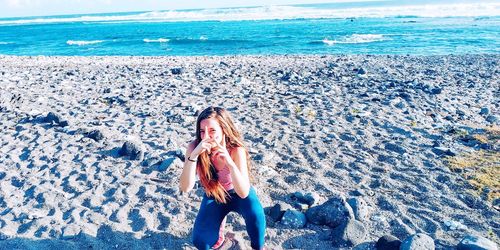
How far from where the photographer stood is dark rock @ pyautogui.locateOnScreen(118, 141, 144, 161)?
17.4ft

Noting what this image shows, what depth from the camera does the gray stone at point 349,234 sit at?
11.5ft

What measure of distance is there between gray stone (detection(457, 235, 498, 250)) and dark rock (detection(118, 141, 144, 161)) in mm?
3713

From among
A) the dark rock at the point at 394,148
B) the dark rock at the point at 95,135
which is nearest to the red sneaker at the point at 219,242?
the dark rock at the point at 394,148

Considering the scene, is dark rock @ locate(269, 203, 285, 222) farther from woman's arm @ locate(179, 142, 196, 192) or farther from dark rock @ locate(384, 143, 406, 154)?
dark rock @ locate(384, 143, 406, 154)

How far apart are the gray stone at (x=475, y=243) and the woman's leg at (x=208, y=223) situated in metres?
1.89

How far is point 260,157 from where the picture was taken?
5.38 metres

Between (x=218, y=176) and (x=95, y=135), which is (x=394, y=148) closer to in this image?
(x=218, y=176)

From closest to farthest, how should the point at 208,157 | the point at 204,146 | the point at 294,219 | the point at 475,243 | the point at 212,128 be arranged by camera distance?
the point at 204,146
the point at 212,128
the point at 208,157
the point at 475,243
the point at 294,219

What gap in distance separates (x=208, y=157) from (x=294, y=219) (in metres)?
1.16

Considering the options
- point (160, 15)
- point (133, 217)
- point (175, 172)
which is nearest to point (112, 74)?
point (175, 172)

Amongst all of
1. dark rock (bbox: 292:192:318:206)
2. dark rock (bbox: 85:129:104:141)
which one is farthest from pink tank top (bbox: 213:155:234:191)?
dark rock (bbox: 85:129:104:141)

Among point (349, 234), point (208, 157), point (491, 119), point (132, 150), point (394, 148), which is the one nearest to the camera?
point (208, 157)

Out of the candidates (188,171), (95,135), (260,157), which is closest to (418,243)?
(188,171)

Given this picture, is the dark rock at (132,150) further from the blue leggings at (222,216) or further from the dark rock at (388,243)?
the dark rock at (388,243)
